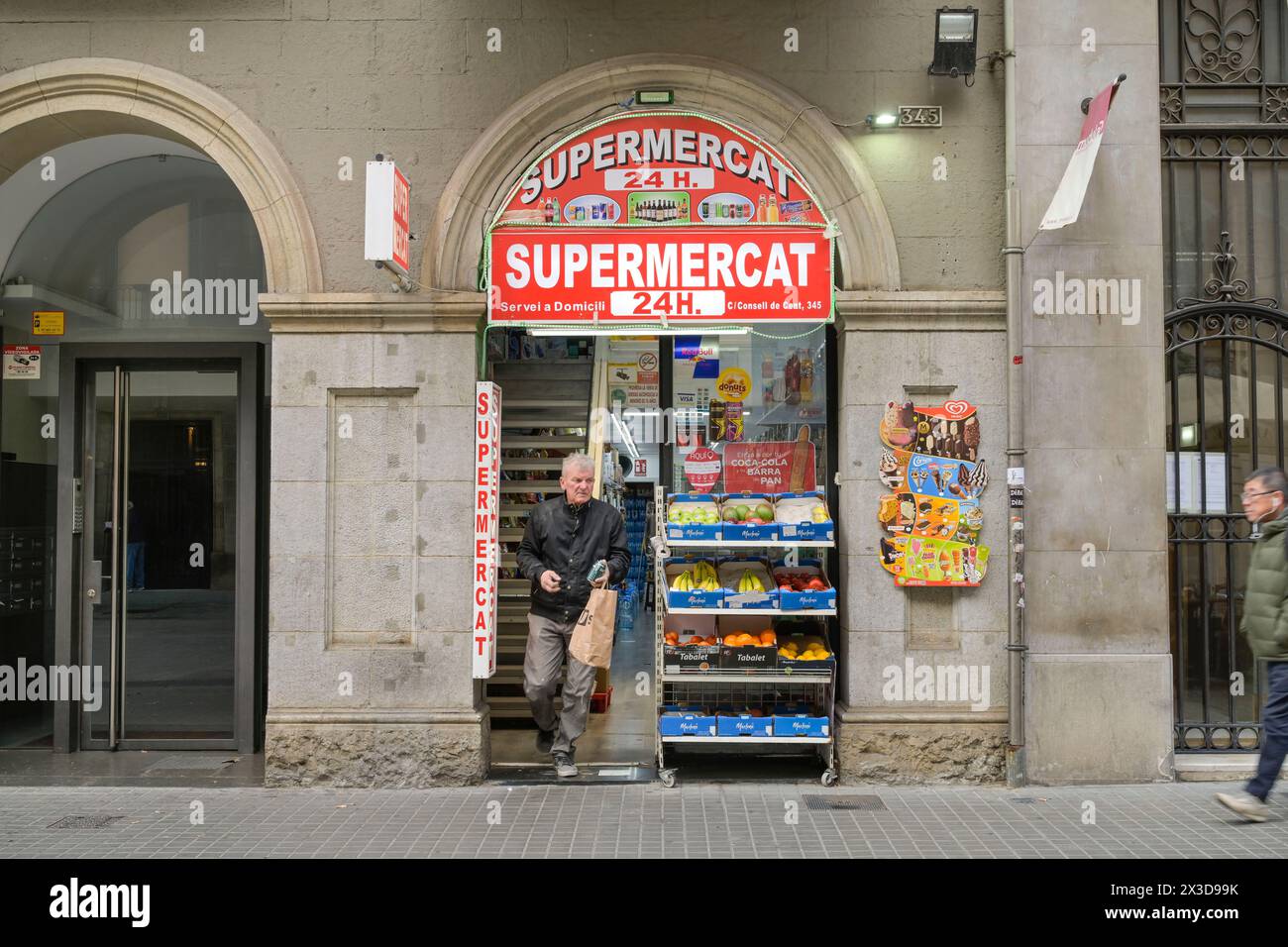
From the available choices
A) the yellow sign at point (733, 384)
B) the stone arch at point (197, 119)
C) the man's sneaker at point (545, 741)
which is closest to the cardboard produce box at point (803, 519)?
the yellow sign at point (733, 384)

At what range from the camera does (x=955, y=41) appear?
7012 millimetres

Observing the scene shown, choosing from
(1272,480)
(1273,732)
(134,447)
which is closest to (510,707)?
(134,447)

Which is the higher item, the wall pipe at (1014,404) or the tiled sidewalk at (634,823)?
the wall pipe at (1014,404)

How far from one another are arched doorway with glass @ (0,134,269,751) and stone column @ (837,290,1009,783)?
485 cm

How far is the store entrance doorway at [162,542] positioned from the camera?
8.22 metres

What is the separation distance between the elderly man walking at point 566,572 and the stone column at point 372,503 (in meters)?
0.48

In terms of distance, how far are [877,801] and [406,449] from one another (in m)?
4.12

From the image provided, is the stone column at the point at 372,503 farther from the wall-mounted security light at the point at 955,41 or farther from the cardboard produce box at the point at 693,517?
the wall-mounted security light at the point at 955,41

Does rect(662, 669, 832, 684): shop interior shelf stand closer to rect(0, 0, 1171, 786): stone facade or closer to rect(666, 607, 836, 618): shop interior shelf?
rect(0, 0, 1171, 786): stone facade

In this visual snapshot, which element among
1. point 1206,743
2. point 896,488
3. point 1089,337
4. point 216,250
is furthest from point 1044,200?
point 216,250

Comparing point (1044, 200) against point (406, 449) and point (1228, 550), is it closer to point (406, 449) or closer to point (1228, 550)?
point (1228, 550)

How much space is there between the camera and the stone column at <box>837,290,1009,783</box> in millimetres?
7059

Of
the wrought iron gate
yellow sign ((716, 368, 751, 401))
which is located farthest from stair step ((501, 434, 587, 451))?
the wrought iron gate

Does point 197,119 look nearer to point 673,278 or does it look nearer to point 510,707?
point 673,278
